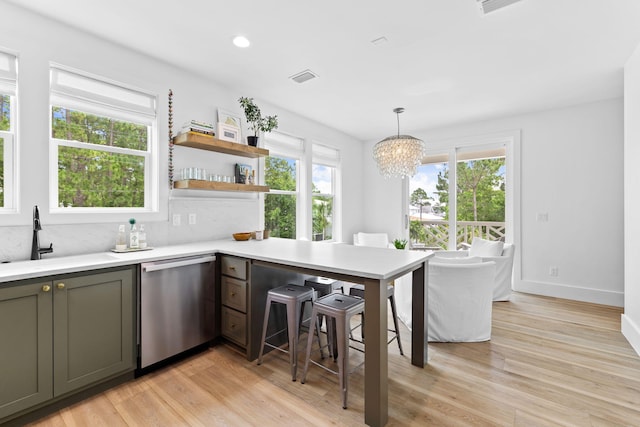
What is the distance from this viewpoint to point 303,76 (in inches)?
129

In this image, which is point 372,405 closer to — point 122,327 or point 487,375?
point 487,375

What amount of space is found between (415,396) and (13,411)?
235 centimetres

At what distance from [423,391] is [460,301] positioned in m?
1.03

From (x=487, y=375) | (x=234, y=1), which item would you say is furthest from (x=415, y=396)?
(x=234, y=1)

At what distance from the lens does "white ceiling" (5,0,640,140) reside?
Answer: 7.14ft

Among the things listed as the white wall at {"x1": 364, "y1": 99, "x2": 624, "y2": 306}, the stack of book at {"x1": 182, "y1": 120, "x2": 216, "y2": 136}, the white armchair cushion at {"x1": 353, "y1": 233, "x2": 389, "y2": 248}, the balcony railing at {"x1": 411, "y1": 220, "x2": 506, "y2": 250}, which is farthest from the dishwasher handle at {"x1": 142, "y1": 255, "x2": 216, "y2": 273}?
the white wall at {"x1": 364, "y1": 99, "x2": 624, "y2": 306}

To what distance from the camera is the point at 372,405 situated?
174 cm

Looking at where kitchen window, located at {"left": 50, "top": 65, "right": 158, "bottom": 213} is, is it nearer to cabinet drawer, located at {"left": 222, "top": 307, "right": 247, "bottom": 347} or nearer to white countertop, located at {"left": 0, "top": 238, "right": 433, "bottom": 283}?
white countertop, located at {"left": 0, "top": 238, "right": 433, "bottom": 283}

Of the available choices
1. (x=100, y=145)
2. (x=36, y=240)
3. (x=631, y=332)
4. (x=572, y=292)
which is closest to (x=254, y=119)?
(x=100, y=145)

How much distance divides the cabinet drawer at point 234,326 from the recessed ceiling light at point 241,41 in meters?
2.29

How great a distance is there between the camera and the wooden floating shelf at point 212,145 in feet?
9.42

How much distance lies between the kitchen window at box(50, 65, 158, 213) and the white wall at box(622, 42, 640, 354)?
4.41 meters

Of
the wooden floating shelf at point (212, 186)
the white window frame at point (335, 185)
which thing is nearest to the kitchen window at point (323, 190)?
the white window frame at point (335, 185)

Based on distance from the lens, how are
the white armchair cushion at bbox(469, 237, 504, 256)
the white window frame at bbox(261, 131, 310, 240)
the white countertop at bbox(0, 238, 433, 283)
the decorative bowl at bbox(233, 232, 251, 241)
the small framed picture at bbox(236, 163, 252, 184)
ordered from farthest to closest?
1. the white window frame at bbox(261, 131, 310, 240)
2. the white armchair cushion at bbox(469, 237, 504, 256)
3. the small framed picture at bbox(236, 163, 252, 184)
4. the decorative bowl at bbox(233, 232, 251, 241)
5. the white countertop at bbox(0, 238, 433, 283)
